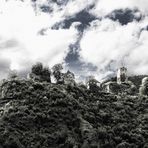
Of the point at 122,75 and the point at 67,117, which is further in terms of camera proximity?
the point at 122,75

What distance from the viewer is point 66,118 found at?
81375 millimetres

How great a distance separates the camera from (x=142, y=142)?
83.3 metres

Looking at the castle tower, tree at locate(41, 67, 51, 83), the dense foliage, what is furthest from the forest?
the castle tower

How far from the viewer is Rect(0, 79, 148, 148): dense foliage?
73812 mm

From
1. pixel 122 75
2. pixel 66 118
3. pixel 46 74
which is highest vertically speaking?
pixel 122 75

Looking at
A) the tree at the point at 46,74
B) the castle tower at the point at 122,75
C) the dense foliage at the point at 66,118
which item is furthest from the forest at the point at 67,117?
the castle tower at the point at 122,75

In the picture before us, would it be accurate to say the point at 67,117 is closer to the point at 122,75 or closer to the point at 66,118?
the point at 66,118

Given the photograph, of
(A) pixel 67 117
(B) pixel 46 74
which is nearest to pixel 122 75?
(B) pixel 46 74

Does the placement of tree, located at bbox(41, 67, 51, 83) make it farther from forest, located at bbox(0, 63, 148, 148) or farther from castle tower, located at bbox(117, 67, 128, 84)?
castle tower, located at bbox(117, 67, 128, 84)

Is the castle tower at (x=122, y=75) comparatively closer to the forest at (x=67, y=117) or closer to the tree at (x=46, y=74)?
the forest at (x=67, y=117)

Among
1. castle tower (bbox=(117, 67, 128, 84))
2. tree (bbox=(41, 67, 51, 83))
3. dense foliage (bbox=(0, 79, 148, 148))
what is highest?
castle tower (bbox=(117, 67, 128, 84))

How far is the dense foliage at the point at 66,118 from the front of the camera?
73812 millimetres

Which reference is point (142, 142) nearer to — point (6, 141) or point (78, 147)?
point (78, 147)

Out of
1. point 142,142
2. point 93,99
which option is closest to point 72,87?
point 93,99
